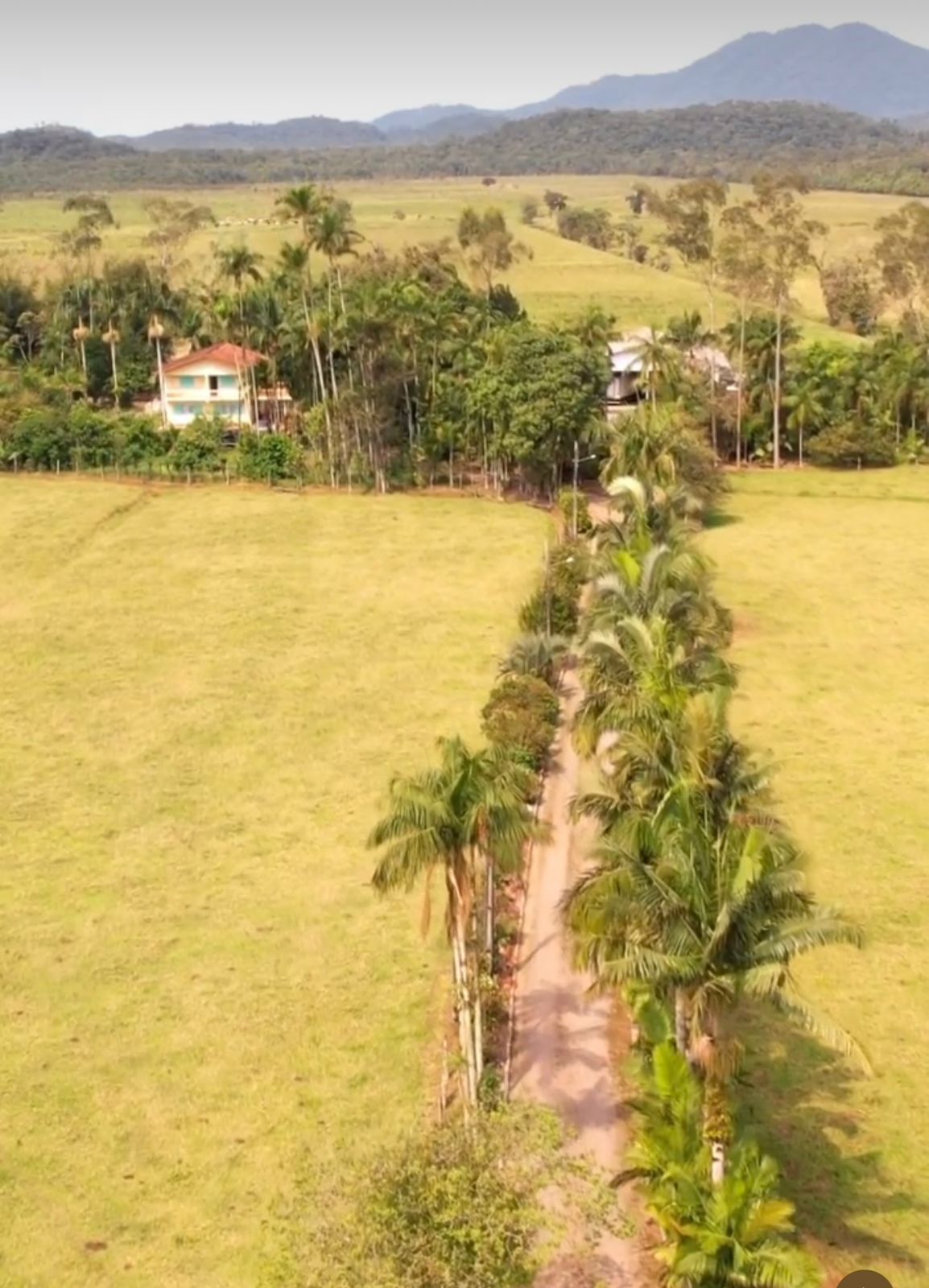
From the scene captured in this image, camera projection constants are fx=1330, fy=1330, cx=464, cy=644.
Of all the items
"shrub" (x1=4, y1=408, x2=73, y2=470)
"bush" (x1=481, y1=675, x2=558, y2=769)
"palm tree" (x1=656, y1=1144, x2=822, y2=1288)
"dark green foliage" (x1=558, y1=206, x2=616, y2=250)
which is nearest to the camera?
"palm tree" (x1=656, y1=1144, x2=822, y2=1288)

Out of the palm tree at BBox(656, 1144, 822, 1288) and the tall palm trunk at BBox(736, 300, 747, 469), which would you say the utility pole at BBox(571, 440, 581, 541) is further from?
the palm tree at BBox(656, 1144, 822, 1288)

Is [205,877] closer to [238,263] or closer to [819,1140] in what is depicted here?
[819,1140]

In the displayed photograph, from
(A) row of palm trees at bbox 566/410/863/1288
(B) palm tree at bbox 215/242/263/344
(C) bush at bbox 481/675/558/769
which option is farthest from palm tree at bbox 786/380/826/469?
(A) row of palm trees at bbox 566/410/863/1288

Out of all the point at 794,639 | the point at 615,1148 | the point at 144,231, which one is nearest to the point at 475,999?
the point at 615,1148

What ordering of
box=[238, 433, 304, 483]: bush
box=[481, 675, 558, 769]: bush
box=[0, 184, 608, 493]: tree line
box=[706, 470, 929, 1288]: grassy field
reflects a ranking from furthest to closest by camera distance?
1. box=[238, 433, 304, 483]: bush
2. box=[0, 184, 608, 493]: tree line
3. box=[481, 675, 558, 769]: bush
4. box=[706, 470, 929, 1288]: grassy field

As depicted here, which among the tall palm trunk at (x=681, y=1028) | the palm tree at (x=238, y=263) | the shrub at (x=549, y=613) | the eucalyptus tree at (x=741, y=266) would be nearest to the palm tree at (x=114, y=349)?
the palm tree at (x=238, y=263)

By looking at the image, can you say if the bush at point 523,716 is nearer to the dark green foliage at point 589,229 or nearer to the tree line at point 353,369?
the tree line at point 353,369

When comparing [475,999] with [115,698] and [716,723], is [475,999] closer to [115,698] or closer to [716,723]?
[716,723]

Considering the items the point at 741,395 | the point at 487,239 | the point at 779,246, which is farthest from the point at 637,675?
the point at 487,239
